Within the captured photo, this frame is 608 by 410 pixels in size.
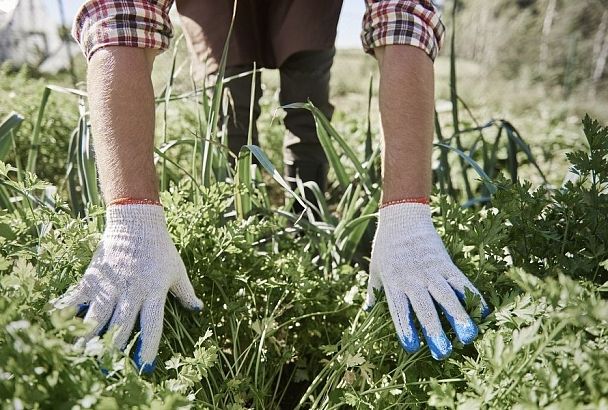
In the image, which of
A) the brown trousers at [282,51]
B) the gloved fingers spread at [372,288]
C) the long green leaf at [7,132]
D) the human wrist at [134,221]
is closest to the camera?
the human wrist at [134,221]

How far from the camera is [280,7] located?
6.03ft

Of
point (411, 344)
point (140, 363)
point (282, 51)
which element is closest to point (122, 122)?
point (140, 363)

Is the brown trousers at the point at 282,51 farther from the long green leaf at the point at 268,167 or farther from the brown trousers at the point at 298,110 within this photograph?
the long green leaf at the point at 268,167

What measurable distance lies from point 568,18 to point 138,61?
632 centimetres

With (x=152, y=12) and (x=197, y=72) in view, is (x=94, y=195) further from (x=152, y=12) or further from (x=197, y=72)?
(x=197, y=72)

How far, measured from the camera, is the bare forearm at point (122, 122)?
3.69ft

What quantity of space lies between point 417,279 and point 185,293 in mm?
444

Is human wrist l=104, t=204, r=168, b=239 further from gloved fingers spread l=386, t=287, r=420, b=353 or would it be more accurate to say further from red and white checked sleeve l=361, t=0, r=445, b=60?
red and white checked sleeve l=361, t=0, r=445, b=60

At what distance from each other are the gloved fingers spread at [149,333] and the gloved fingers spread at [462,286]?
533 mm

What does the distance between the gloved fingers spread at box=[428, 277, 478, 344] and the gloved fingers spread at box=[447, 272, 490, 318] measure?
2cm

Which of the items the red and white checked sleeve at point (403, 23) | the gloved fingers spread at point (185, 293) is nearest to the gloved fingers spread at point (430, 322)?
the gloved fingers spread at point (185, 293)

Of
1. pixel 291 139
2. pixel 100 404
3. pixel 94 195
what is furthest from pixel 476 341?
pixel 291 139

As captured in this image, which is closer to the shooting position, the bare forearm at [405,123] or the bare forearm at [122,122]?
the bare forearm at [122,122]

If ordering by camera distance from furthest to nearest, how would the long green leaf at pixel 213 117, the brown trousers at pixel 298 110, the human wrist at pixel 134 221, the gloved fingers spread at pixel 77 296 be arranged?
the brown trousers at pixel 298 110 < the long green leaf at pixel 213 117 < the human wrist at pixel 134 221 < the gloved fingers spread at pixel 77 296
